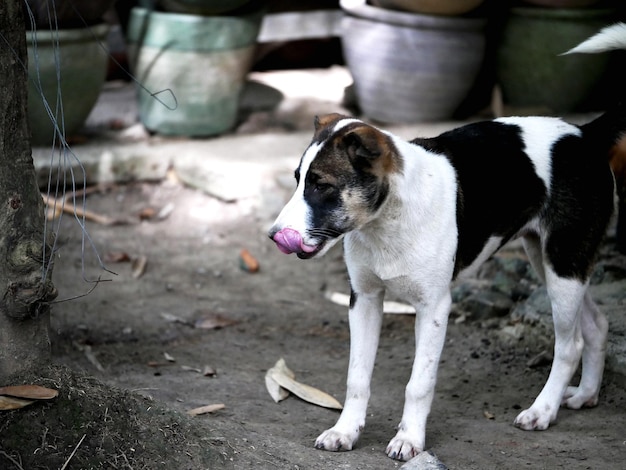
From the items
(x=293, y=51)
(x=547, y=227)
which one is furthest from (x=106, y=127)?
(x=547, y=227)

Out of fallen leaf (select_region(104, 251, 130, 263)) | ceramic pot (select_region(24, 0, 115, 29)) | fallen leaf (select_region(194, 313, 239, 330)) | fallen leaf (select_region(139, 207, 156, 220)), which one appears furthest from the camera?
fallen leaf (select_region(139, 207, 156, 220))

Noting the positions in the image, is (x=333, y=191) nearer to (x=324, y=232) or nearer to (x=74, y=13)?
(x=324, y=232)

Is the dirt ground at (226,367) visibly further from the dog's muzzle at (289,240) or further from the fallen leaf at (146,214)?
the dog's muzzle at (289,240)

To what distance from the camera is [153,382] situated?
14.8ft

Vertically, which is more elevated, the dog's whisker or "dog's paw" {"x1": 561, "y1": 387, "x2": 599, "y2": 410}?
the dog's whisker

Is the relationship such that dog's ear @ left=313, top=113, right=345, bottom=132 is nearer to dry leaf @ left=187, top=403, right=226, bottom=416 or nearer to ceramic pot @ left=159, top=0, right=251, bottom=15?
dry leaf @ left=187, top=403, right=226, bottom=416

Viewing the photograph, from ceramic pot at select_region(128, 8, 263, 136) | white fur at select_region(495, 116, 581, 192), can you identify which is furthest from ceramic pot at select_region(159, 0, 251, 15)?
white fur at select_region(495, 116, 581, 192)

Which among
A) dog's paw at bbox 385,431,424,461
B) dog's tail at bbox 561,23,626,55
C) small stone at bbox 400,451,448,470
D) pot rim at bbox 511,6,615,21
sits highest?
dog's tail at bbox 561,23,626,55

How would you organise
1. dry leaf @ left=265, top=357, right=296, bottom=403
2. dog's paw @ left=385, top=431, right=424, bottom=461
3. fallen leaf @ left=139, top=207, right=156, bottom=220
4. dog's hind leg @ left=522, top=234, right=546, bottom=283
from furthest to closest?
fallen leaf @ left=139, top=207, right=156, bottom=220 → dry leaf @ left=265, top=357, right=296, bottom=403 → dog's hind leg @ left=522, top=234, right=546, bottom=283 → dog's paw @ left=385, top=431, right=424, bottom=461

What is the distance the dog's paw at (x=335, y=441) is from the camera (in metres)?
3.82

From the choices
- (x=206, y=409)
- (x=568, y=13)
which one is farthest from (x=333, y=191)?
(x=568, y=13)

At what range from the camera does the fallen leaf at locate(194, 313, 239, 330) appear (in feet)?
17.8

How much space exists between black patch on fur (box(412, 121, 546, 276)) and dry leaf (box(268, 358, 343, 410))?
3.18 ft

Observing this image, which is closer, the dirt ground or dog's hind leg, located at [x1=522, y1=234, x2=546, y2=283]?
the dirt ground
